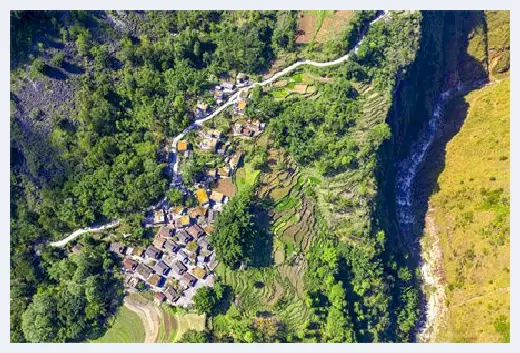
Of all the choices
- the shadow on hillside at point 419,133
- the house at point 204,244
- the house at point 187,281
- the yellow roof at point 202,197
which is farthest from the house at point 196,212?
the shadow on hillside at point 419,133

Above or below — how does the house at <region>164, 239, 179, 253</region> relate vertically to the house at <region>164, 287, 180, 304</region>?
above

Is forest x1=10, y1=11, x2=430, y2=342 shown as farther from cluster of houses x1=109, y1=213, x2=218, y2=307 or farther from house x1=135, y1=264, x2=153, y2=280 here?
house x1=135, y1=264, x2=153, y2=280

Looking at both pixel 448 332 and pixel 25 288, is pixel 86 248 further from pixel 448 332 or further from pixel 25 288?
pixel 448 332

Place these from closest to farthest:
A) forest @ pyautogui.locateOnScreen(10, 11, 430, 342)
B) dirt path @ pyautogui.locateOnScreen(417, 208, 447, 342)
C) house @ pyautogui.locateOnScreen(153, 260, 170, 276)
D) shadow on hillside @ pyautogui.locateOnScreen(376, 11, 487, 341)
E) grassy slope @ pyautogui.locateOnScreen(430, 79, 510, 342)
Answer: forest @ pyautogui.locateOnScreen(10, 11, 430, 342)
house @ pyautogui.locateOnScreen(153, 260, 170, 276)
grassy slope @ pyautogui.locateOnScreen(430, 79, 510, 342)
dirt path @ pyautogui.locateOnScreen(417, 208, 447, 342)
shadow on hillside @ pyautogui.locateOnScreen(376, 11, 487, 341)

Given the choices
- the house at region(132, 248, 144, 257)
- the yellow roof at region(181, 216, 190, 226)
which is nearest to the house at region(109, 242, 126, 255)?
the house at region(132, 248, 144, 257)

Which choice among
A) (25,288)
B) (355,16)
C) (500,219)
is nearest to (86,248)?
(25,288)

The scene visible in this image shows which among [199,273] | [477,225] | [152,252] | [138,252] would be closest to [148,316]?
[152,252]
